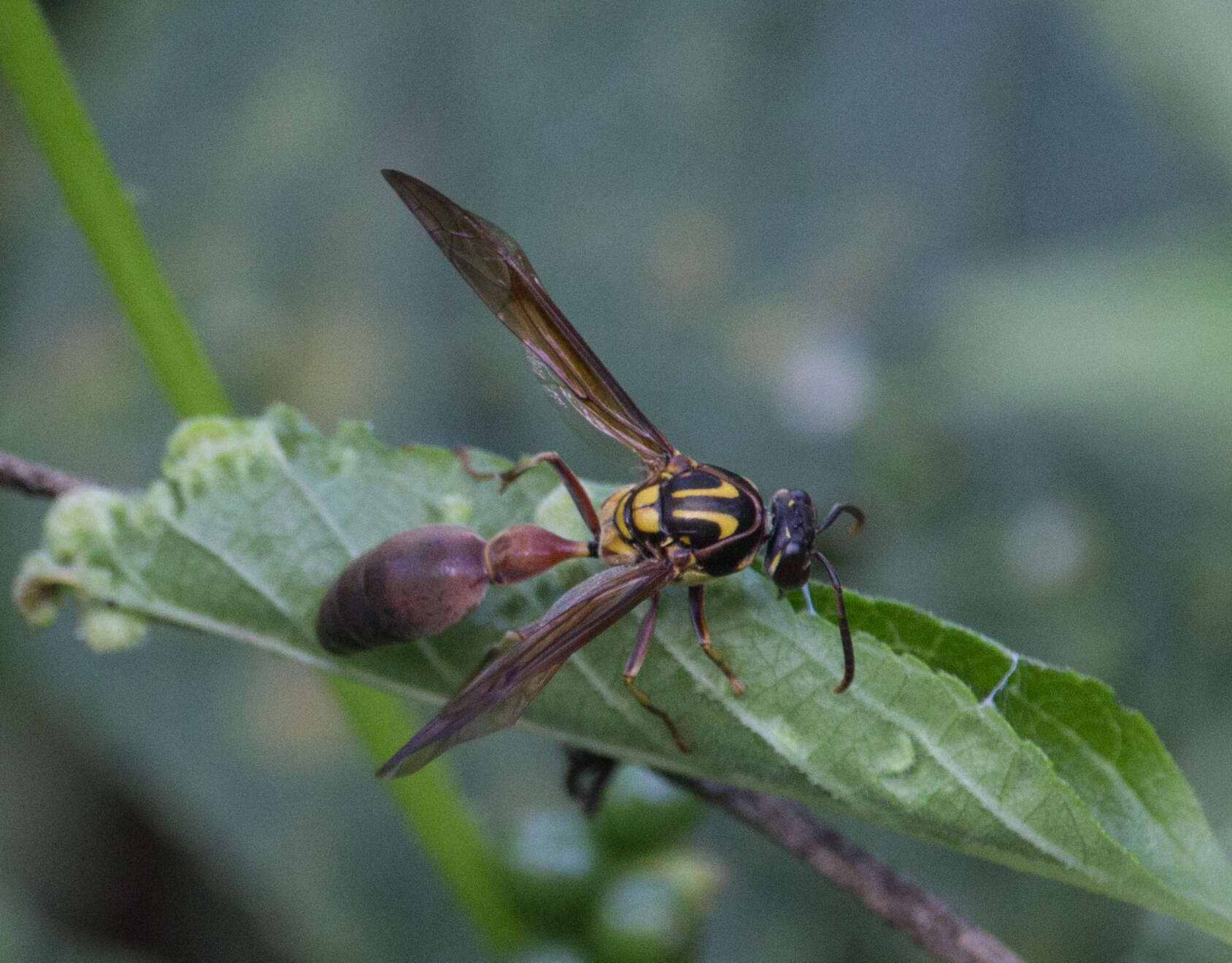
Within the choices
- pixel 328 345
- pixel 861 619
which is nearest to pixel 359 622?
pixel 861 619

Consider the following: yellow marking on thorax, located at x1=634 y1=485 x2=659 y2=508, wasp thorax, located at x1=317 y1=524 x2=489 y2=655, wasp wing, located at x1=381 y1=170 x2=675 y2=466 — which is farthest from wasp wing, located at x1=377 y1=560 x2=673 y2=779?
wasp wing, located at x1=381 y1=170 x2=675 y2=466

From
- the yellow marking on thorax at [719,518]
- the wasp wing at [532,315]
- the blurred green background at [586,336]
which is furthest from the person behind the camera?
the blurred green background at [586,336]

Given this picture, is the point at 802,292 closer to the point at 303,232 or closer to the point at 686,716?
the point at 303,232

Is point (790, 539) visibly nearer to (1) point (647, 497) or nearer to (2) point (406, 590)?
(1) point (647, 497)

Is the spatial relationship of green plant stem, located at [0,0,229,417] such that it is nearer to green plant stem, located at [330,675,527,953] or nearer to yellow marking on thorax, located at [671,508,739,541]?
green plant stem, located at [330,675,527,953]

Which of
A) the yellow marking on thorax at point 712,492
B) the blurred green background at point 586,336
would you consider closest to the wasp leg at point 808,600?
the yellow marking on thorax at point 712,492

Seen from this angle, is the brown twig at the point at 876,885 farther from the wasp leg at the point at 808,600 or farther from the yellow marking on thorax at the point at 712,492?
the yellow marking on thorax at the point at 712,492
